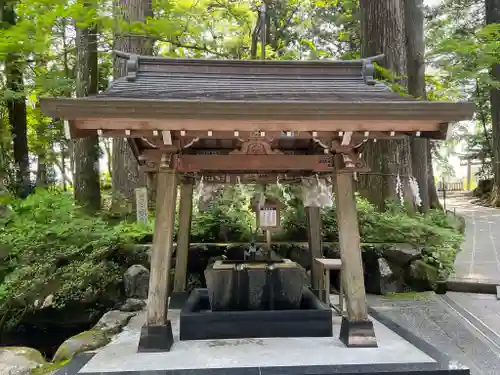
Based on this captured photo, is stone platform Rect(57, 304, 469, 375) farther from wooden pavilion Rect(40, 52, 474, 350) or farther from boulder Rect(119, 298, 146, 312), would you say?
boulder Rect(119, 298, 146, 312)

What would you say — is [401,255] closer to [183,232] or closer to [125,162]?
[183,232]

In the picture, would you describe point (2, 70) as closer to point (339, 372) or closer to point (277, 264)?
point (277, 264)

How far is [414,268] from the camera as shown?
8.41 meters

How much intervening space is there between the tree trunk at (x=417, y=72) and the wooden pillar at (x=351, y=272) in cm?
726

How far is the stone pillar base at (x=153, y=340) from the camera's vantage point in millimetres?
4759

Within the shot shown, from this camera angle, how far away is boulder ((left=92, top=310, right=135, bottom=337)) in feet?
18.9

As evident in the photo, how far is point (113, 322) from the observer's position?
241 inches

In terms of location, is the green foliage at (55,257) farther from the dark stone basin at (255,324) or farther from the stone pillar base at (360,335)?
the stone pillar base at (360,335)

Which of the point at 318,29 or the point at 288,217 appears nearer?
the point at 288,217

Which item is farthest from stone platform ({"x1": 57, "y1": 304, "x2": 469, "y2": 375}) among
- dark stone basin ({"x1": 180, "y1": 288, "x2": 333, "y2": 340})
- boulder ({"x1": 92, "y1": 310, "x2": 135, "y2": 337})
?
boulder ({"x1": 92, "y1": 310, "x2": 135, "y2": 337})

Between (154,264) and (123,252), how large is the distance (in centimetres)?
380

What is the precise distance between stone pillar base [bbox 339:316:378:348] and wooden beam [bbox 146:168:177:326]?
219 cm

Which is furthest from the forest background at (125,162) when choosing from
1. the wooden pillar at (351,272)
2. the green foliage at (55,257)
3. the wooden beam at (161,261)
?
the wooden beam at (161,261)

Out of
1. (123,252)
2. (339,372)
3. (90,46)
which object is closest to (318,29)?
(90,46)
